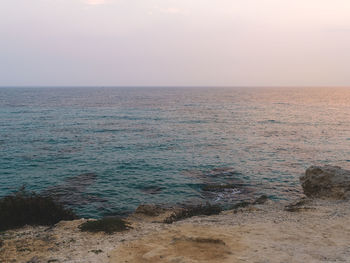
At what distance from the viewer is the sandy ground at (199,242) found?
9.28m

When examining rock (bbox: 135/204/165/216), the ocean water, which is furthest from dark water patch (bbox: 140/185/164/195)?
rock (bbox: 135/204/165/216)

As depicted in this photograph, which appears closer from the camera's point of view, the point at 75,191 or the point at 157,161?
the point at 75,191

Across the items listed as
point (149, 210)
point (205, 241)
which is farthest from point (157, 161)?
point (205, 241)

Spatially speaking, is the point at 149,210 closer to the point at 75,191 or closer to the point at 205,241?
the point at 205,241

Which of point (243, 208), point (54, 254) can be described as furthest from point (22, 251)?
point (243, 208)

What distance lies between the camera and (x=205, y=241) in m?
10.3

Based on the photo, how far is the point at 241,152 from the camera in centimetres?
3406

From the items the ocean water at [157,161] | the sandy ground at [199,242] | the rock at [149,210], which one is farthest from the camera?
the ocean water at [157,161]

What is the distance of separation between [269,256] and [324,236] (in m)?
3.34

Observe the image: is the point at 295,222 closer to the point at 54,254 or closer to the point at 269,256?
the point at 269,256

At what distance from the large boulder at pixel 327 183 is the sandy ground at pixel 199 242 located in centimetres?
409

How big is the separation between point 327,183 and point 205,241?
455 inches

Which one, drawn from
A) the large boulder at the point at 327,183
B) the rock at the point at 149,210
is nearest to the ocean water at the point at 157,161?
the rock at the point at 149,210

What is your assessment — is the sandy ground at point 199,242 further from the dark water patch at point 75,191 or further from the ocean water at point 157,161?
the dark water patch at point 75,191
